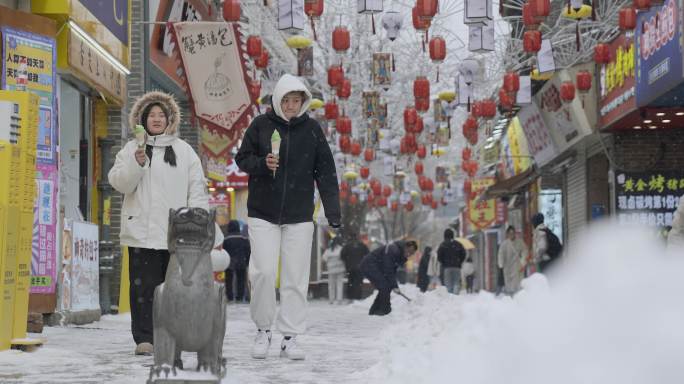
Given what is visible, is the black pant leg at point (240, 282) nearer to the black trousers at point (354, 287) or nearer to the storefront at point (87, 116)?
the black trousers at point (354, 287)

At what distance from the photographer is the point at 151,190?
749 cm

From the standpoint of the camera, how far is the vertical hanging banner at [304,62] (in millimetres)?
21406

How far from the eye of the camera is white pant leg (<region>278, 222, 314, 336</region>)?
25.5 ft

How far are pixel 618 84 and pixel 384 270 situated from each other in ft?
22.2

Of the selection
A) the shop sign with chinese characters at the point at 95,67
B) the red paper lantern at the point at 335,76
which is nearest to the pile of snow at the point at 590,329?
the shop sign with chinese characters at the point at 95,67

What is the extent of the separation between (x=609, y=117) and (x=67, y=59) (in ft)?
43.7

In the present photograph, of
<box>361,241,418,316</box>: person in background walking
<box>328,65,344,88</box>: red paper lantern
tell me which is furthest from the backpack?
<box>328,65,344,88</box>: red paper lantern

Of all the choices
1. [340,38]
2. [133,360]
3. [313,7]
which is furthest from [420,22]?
[133,360]

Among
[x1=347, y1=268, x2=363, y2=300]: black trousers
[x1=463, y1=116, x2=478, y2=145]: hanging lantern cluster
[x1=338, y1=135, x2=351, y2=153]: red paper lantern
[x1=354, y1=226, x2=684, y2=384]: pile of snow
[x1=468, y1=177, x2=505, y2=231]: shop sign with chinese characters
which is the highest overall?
[x1=463, y1=116, x2=478, y2=145]: hanging lantern cluster

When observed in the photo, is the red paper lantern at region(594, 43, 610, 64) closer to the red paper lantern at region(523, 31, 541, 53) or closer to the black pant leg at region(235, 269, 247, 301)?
the red paper lantern at region(523, 31, 541, 53)

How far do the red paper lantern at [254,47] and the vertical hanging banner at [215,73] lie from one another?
4353 millimetres

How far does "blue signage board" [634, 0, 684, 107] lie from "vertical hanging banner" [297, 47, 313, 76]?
5.96 meters

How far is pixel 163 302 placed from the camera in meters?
5.56

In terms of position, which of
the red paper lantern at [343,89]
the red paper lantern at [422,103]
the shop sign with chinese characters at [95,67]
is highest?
the red paper lantern at [343,89]
